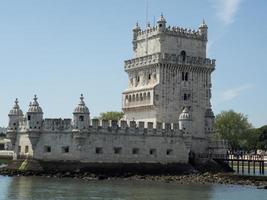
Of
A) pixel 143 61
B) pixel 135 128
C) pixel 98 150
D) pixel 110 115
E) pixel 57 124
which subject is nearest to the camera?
pixel 57 124

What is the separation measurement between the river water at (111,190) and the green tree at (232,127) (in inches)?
2013

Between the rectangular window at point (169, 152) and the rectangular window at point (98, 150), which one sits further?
the rectangular window at point (169, 152)

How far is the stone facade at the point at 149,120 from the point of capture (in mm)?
71938

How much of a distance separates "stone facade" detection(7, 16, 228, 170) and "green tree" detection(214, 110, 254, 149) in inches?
1237

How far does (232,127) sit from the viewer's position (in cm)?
11600

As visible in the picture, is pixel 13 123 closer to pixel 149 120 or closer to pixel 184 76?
pixel 149 120

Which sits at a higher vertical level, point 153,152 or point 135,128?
point 135,128

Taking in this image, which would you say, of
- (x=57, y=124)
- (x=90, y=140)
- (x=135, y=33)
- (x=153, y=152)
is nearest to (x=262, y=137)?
(x=135, y=33)

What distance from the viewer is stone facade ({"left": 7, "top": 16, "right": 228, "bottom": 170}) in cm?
7194

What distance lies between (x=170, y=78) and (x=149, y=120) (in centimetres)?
583

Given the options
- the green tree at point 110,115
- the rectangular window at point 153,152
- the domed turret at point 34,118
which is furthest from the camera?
the green tree at point 110,115

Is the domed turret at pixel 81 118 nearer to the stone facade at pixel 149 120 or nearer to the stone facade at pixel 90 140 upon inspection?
the stone facade at pixel 90 140

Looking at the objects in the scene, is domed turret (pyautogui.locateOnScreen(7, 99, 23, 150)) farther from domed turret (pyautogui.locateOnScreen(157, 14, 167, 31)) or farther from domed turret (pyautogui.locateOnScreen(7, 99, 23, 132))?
domed turret (pyautogui.locateOnScreen(157, 14, 167, 31))

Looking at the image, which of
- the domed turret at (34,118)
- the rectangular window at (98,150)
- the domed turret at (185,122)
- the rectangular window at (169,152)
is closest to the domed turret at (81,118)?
the rectangular window at (98,150)
